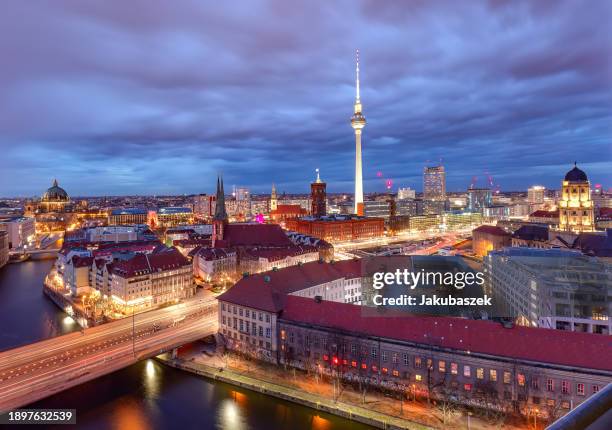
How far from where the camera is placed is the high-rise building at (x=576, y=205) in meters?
79.0

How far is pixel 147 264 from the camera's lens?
2042 inches

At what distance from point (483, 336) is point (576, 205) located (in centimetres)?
6842

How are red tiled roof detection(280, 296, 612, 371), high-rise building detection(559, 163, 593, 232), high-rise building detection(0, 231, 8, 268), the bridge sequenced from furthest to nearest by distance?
1. high-rise building detection(0, 231, 8, 268)
2. high-rise building detection(559, 163, 593, 232)
3. the bridge
4. red tiled roof detection(280, 296, 612, 371)

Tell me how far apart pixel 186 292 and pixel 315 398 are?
3176cm

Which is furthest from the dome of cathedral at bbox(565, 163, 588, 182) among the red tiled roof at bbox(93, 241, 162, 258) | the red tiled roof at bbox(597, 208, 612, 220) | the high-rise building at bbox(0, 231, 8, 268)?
the high-rise building at bbox(0, 231, 8, 268)

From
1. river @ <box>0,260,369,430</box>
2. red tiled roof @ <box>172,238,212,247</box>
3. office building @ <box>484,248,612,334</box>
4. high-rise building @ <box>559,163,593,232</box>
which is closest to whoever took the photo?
river @ <box>0,260,369,430</box>

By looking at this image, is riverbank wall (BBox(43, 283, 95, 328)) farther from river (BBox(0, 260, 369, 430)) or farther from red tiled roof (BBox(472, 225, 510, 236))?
red tiled roof (BBox(472, 225, 510, 236))

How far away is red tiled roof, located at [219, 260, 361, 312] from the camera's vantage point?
35.2m

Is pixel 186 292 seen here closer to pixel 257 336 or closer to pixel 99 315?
pixel 99 315

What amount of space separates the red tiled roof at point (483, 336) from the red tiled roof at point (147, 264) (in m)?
26.5

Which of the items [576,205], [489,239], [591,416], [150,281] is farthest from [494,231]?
[591,416]

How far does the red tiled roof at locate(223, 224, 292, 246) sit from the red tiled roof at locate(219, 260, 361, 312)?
33144mm

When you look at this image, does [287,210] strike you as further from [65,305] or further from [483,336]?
[483,336]

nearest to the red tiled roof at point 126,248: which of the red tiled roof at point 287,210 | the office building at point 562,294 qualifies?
the office building at point 562,294
